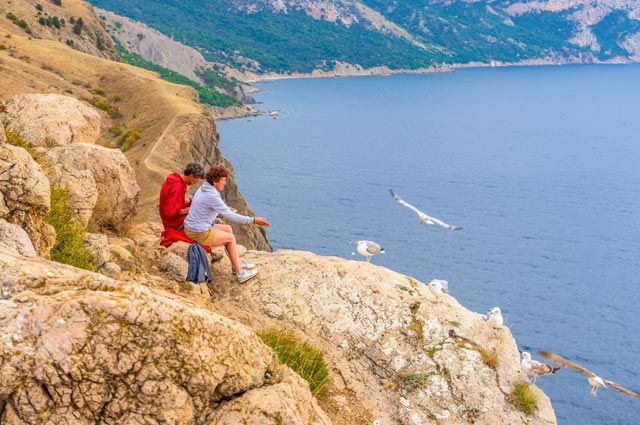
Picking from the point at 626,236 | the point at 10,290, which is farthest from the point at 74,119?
the point at 626,236

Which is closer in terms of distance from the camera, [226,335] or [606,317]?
[226,335]

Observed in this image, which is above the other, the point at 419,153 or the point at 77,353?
the point at 77,353

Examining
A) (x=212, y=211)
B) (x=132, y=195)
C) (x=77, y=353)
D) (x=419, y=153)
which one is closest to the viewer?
(x=77, y=353)

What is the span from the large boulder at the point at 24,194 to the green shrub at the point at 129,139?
4047 centimetres

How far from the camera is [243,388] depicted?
7.34m

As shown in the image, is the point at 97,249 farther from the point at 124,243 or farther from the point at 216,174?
the point at 124,243

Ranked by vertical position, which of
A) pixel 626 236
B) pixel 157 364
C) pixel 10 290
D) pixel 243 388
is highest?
pixel 10 290

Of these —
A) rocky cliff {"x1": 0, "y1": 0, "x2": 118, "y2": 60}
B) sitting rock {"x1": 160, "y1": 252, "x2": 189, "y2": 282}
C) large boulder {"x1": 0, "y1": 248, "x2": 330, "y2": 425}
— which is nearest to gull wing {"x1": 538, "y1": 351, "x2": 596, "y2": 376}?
sitting rock {"x1": 160, "y1": 252, "x2": 189, "y2": 282}

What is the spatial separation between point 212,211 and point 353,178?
277 ft

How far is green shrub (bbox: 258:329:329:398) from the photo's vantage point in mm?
10977

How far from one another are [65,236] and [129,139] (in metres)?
40.8

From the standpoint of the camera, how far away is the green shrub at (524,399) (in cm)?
1273

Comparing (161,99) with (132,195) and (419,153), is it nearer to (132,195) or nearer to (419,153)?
(132,195)

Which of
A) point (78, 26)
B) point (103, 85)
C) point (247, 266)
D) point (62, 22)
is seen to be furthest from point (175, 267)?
point (78, 26)
